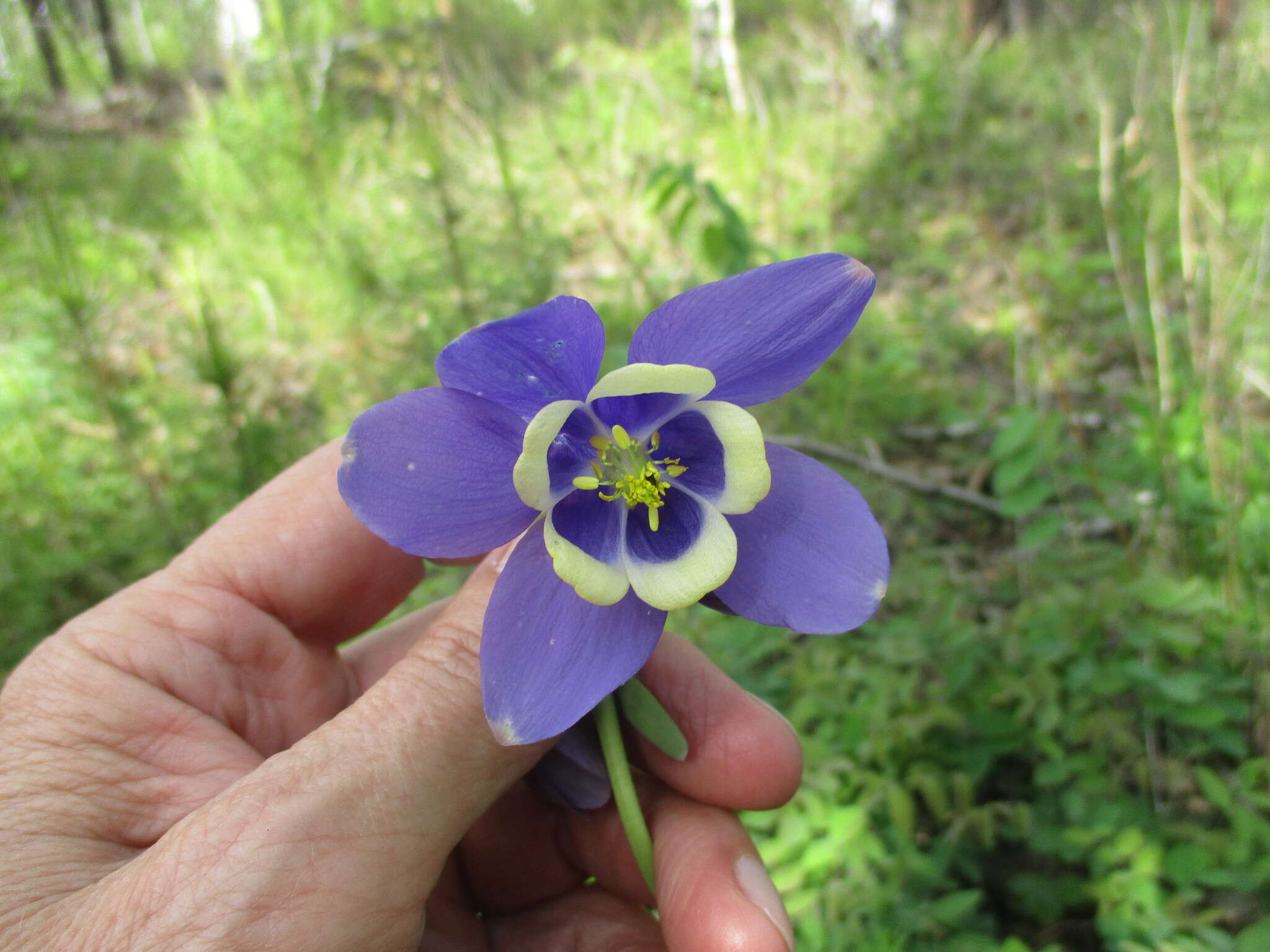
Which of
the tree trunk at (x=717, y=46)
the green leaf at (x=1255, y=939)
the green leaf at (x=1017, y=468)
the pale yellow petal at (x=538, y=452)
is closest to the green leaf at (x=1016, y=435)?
the green leaf at (x=1017, y=468)

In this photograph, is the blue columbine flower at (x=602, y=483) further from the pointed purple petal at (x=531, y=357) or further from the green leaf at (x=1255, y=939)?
the green leaf at (x=1255, y=939)

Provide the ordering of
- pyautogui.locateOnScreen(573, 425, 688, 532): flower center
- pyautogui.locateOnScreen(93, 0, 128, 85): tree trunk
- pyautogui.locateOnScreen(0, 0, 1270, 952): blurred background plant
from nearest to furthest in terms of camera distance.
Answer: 1. pyautogui.locateOnScreen(573, 425, 688, 532): flower center
2. pyautogui.locateOnScreen(0, 0, 1270, 952): blurred background plant
3. pyautogui.locateOnScreen(93, 0, 128, 85): tree trunk

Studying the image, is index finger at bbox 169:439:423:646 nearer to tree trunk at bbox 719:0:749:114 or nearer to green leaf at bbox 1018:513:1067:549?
green leaf at bbox 1018:513:1067:549

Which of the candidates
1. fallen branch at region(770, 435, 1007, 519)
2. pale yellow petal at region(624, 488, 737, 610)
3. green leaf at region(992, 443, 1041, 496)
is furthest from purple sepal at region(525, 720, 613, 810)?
fallen branch at region(770, 435, 1007, 519)

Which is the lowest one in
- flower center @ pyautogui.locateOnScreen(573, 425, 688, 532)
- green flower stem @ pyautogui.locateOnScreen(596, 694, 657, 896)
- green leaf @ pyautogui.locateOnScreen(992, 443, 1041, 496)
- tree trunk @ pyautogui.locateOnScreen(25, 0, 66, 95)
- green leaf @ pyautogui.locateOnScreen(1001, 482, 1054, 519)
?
green leaf @ pyautogui.locateOnScreen(1001, 482, 1054, 519)

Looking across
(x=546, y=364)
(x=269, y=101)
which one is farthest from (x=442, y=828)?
(x=269, y=101)

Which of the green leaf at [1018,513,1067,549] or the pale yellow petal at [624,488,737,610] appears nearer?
the pale yellow petal at [624,488,737,610]
